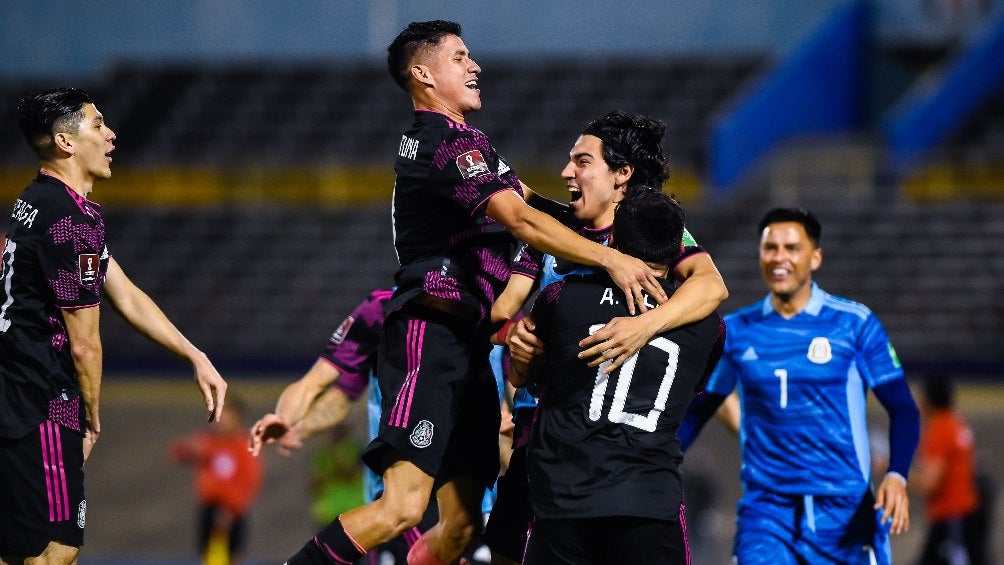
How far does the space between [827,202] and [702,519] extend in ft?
18.4

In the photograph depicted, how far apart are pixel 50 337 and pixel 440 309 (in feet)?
4.56

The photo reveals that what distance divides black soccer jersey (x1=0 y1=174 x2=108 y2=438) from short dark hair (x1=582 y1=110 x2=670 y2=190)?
1.85 m

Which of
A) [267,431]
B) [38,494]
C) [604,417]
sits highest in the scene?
[604,417]

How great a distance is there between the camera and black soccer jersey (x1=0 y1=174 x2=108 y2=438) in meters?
4.85

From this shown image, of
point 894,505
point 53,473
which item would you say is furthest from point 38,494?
point 894,505

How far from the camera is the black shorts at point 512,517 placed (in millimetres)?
4977

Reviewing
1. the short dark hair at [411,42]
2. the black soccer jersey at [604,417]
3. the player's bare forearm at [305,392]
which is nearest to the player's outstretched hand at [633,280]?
the black soccer jersey at [604,417]

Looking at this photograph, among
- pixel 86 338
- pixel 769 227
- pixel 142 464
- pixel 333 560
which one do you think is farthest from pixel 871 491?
pixel 142 464

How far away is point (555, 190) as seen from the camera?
1823 centimetres

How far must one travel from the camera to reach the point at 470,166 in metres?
4.91

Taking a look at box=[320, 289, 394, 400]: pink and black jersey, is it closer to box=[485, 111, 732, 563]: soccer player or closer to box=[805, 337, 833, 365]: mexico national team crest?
box=[485, 111, 732, 563]: soccer player

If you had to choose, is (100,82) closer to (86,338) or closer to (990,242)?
(990,242)

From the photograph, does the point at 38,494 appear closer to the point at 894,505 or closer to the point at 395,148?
the point at 894,505

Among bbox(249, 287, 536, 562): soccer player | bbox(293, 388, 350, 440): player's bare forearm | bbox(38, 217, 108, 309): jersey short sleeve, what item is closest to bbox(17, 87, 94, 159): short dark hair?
bbox(38, 217, 108, 309): jersey short sleeve
